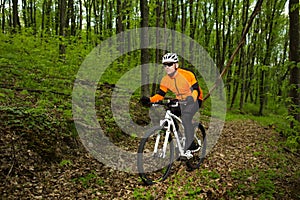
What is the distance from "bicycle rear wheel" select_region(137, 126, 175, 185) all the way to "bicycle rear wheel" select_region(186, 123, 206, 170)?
0.72 metres

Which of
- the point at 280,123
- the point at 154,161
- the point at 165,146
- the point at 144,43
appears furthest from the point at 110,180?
the point at 144,43

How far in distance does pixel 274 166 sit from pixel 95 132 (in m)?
5.41

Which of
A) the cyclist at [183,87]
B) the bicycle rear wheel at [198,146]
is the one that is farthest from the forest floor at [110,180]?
the cyclist at [183,87]

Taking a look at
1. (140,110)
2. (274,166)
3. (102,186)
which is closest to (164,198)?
(102,186)

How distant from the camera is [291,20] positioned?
9297mm

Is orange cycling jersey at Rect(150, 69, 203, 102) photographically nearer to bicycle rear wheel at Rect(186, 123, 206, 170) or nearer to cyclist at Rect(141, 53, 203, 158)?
cyclist at Rect(141, 53, 203, 158)

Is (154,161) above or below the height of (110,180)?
above

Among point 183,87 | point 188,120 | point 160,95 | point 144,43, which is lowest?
point 188,120

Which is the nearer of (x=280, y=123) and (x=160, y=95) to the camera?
(x=160, y=95)

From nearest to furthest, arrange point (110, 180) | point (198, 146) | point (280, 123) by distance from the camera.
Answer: point (110, 180) → point (198, 146) → point (280, 123)

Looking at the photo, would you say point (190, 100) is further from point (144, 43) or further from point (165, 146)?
point (144, 43)

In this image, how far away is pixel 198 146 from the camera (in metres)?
6.97

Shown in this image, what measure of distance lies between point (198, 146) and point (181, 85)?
74.9 inches

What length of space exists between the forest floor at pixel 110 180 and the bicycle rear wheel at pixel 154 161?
0.81ft
